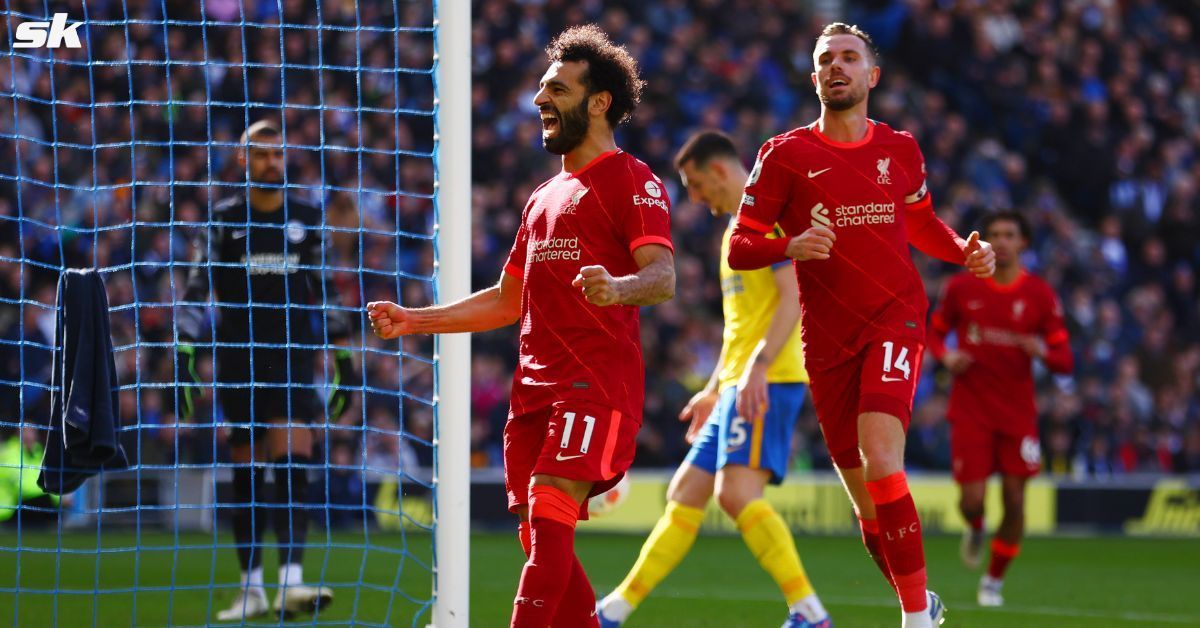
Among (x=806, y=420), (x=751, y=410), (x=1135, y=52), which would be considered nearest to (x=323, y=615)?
(x=751, y=410)

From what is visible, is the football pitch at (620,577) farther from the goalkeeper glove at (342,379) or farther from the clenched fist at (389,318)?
the clenched fist at (389,318)

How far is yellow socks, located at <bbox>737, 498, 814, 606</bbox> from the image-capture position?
22.9 feet

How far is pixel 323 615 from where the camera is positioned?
306 inches

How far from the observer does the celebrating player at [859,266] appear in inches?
228

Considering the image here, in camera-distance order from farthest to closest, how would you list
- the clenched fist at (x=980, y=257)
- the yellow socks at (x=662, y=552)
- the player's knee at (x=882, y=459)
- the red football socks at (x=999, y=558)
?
the red football socks at (x=999, y=558) → the yellow socks at (x=662, y=552) → the clenched fist at (x=980, y=257) → the player's knee at (x=882, y=459)

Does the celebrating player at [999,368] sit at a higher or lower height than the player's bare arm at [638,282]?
lower

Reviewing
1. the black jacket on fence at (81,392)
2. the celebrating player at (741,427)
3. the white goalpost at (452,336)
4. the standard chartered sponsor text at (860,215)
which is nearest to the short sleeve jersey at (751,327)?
the celebrating player at (741,427)

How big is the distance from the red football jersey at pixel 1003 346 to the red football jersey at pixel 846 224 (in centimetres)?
416

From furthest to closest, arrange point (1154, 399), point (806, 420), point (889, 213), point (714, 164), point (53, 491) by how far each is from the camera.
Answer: point (1154, 399)
point (806, 420)
point (714, 164)
point (53, 491)
point (889, 213)

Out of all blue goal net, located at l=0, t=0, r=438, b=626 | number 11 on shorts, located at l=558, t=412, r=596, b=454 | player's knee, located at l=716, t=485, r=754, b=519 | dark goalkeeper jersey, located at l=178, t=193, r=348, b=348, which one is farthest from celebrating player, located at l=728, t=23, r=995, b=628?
dark goalkeeper jersey, located at l=178, t=193, r=348, b=348

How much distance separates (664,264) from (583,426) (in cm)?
56

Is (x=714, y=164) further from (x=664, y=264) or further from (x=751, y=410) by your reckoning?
(x=664, y=264)

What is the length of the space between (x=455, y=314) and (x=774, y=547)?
228cm

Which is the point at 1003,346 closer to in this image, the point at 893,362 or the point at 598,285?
the point at 893,362
